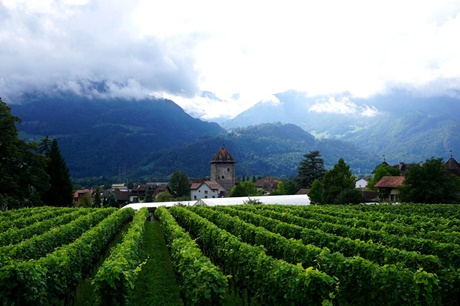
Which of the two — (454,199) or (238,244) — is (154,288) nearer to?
(238,244)

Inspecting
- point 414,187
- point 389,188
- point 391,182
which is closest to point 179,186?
point 389,188

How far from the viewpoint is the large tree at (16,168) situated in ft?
127

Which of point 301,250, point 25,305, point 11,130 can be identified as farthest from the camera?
point 11,130

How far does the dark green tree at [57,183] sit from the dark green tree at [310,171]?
51109 mm

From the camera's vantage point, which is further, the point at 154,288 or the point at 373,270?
the point at 154,288

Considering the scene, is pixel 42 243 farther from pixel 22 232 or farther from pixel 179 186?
pixel 179 186

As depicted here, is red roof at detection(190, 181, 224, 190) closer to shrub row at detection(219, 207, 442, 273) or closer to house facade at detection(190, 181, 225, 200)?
house facade at detection(190, 181, 225, 200)

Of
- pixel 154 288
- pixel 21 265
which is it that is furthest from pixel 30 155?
pixel 21 265

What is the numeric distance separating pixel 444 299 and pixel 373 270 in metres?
1.88

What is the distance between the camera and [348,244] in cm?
1374

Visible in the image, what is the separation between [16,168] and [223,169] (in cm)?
6796

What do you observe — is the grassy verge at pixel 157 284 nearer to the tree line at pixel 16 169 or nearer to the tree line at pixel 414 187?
the tree line at pixel 16 169

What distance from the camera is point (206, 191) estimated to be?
4021 inches

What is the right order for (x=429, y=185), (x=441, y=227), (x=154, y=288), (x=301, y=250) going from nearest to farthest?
(x=301, y=250) < (x=154, y=288) < (x=441, y=227) < (x=429, y=185)
